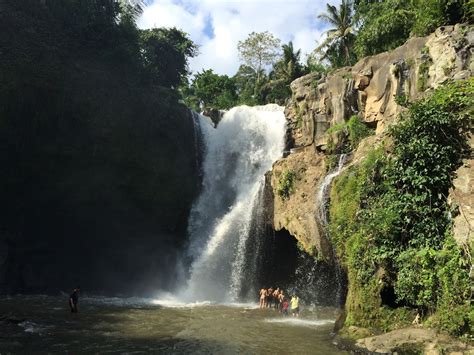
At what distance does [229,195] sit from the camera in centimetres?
2862

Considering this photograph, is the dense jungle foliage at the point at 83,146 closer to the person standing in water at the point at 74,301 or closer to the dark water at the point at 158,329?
the dark water at the point at 158,329

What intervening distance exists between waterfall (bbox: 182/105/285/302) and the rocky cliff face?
8.77 feet

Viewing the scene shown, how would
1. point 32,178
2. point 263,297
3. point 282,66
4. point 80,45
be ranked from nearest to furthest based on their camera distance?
1. point 263,297
2. point 32,178
3. point 80,45
4. point 282,66

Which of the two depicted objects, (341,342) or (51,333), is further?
(51,333)

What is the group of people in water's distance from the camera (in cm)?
1886

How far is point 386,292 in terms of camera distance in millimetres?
12656

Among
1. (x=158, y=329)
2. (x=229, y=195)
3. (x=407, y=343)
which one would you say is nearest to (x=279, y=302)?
(x=158, y=329)

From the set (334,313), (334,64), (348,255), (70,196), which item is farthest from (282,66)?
(348,255)

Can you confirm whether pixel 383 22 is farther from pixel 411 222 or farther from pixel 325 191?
pixel 411 222

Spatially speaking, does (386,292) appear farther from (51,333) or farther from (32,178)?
(32,178)

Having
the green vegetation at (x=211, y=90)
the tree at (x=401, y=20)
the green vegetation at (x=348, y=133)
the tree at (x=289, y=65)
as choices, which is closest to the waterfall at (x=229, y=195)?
the green vegetation at (x=348, y=133)

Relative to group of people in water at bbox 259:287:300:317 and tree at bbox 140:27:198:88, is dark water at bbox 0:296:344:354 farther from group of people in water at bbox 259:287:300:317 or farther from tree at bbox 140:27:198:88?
tree at bbox 140:27:198:88

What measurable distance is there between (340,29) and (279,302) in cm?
2944

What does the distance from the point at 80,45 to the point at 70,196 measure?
9283mm
